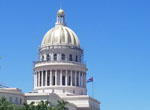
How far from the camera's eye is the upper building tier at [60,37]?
188125 millimetres

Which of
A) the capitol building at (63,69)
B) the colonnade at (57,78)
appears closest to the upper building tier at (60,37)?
the capitol building at (63,69)

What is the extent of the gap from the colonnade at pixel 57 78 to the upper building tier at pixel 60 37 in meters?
10.5

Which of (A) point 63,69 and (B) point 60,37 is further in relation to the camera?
(B) point 60,37

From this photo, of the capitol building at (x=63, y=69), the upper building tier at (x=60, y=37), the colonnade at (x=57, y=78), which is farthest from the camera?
the upper building tier at (x=60, y=37)

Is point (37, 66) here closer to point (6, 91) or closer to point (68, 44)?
point (68, 44)

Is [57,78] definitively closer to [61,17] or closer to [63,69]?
[63,69]

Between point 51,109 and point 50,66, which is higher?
point 50,66

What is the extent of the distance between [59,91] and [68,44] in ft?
59.6

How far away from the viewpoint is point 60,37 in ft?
618

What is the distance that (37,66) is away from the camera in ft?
611

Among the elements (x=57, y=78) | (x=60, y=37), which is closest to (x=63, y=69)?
(x=57, y=78)

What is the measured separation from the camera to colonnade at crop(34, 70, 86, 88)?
183 metres

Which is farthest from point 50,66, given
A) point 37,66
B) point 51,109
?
point 51,109

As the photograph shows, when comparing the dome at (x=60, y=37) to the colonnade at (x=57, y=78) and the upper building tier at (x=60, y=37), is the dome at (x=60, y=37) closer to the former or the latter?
the upper building tier at (x=60, y=37)
